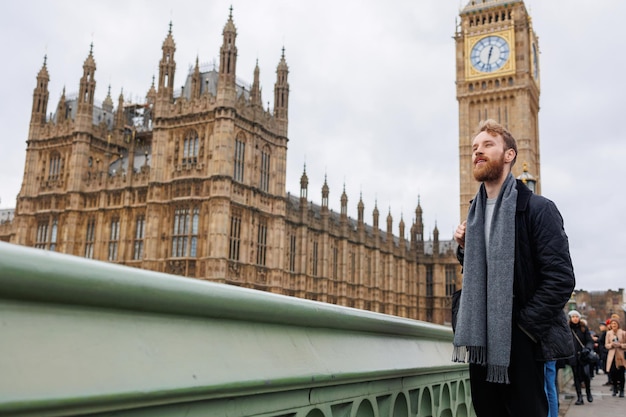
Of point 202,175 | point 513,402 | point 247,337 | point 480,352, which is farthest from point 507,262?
point 202,175

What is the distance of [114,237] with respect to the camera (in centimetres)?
2733

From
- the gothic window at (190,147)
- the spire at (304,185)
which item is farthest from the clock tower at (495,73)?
the gothic window at (190,147)

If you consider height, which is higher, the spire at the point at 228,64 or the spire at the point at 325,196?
the spire at the point at 228,64

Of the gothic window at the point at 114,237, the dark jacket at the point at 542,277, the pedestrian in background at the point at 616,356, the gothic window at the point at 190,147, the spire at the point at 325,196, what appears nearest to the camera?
the dark jacket at the point at 542,277

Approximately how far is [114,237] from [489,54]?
3411 centimetres

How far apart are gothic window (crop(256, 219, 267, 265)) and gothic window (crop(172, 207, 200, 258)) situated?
2.98m

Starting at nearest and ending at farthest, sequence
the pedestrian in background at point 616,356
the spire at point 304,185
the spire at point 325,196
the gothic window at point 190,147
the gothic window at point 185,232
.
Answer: the pedestrian in background at point 616,356 < the gothic window at point 185,232 < the gothic window at point 190,147 < the spire at point 304,185 < the spire at point 325,196

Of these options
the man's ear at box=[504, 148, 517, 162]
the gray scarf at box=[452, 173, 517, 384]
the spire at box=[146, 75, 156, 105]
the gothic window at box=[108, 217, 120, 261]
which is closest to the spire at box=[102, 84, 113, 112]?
the spire at box=[146, 75, 156, 105]

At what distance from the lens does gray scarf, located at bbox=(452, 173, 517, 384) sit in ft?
6.36

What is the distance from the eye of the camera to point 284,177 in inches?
1087

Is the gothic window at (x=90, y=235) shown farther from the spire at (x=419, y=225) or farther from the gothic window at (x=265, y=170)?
the spire at (x=419, y=225)

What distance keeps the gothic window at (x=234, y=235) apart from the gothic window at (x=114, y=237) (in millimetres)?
6200

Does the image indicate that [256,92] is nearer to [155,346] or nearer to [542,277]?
[542,277]

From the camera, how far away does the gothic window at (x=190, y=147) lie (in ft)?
83.6
